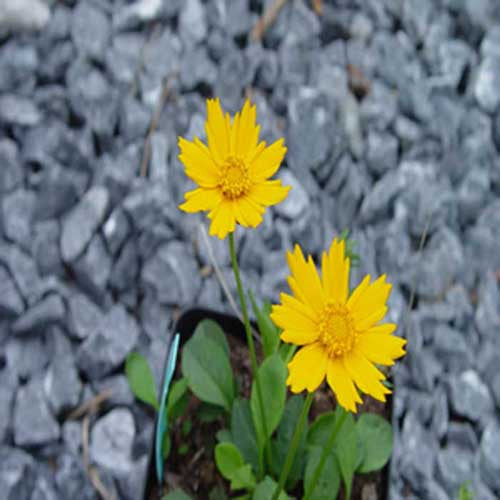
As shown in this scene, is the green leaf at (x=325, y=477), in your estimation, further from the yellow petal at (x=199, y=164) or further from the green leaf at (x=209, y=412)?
the yellow petal at (x=199, y=164)

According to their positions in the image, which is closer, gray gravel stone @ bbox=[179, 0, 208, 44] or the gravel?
the gravel

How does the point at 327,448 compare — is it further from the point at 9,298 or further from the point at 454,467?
the point at 9,298

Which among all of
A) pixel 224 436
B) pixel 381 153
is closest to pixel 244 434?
pixel 224 436

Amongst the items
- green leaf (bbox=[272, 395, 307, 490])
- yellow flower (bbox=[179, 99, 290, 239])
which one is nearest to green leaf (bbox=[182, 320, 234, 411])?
green leaf (bbox=[272, 395, 307, 490])

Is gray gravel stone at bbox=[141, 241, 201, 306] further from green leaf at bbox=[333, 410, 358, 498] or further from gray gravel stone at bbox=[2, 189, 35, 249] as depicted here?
green leaf at bbox=[333, 410, 358, 498]

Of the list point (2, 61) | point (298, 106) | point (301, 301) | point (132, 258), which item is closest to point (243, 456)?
point (301, 301)

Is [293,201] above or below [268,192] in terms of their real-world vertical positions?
above
